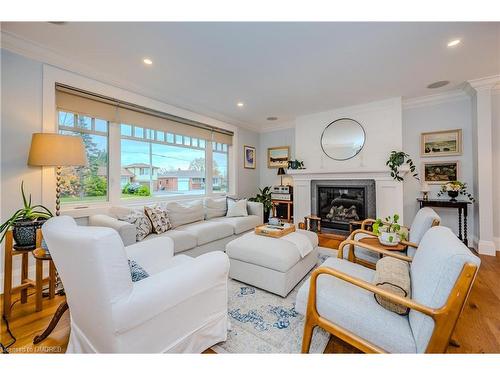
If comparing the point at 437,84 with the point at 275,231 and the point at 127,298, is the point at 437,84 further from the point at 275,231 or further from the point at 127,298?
the point at 127,298

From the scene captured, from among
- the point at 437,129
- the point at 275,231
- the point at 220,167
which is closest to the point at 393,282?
the point at 275,231

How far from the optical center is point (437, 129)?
12.4ft

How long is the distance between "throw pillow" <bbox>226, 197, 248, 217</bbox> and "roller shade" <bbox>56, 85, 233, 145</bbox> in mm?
1436

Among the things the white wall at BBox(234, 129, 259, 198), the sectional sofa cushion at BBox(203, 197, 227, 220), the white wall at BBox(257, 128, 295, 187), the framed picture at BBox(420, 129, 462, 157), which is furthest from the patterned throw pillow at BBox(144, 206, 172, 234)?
the framed picture at BBox(420, 129, 462, 157)

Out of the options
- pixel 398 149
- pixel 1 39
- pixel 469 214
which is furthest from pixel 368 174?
pixel 1 39

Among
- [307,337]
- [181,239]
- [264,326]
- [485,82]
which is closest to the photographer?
[307,337]

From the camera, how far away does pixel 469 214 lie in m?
3.62

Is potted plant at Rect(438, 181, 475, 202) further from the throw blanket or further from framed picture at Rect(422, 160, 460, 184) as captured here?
the throw blanket

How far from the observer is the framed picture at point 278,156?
17.9ft

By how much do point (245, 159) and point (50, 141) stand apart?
3802 millimetres

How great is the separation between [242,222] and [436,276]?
286 centimetres

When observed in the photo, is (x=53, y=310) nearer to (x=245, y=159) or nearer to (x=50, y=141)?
(x=50, y=141)

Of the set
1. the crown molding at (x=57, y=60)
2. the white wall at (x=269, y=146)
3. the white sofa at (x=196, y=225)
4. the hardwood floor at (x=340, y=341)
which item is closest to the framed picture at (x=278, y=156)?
the white wall at (x=269, y=146)

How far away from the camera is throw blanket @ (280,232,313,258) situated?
7.56 feet
